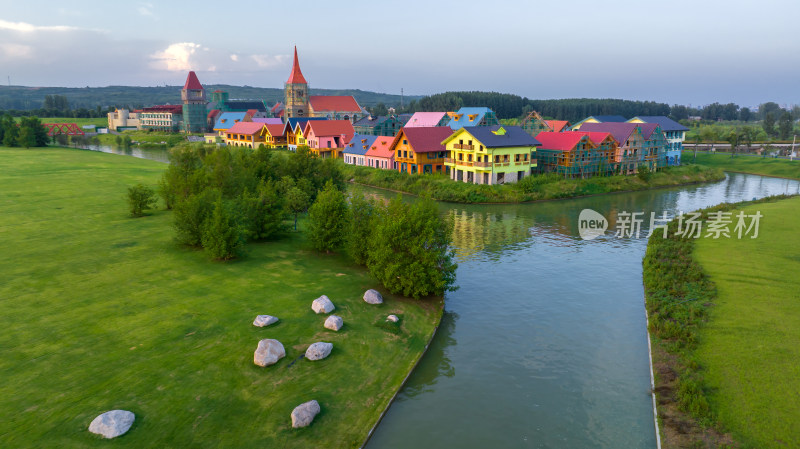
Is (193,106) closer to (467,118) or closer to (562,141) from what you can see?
(467,118)

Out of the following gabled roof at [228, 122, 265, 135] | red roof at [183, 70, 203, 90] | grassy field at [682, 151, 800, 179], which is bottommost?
grassy field at [682, 151, 800, 179]

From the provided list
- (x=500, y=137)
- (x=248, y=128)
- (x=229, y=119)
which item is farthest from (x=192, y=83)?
(x=500, y=137)

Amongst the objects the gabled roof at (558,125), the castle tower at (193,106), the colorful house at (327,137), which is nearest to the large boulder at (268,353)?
the colorful house at (327,137)

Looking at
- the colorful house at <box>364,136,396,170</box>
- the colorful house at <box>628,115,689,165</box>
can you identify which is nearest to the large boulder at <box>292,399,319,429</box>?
the colorful house at <box>364,136,396,170</box>

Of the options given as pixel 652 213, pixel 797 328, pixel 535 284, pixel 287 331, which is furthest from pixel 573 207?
pixel 287 331

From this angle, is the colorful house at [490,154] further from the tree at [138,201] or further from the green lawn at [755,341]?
the tree at [138,201]

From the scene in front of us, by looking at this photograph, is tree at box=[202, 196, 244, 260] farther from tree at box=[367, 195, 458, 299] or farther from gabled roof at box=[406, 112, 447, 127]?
gabled roof at box=[406, 112, 447, 127]

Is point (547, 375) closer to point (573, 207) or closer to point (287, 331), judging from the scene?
point (287, 331)
